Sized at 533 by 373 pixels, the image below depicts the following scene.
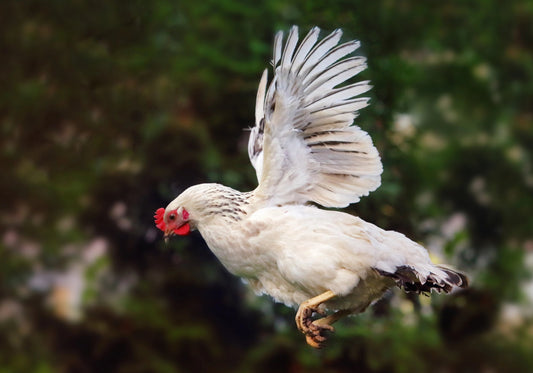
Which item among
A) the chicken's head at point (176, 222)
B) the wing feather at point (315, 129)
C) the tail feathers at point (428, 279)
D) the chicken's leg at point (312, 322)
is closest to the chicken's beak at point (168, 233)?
the chicken's head at point (176, 222)

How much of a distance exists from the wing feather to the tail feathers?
25cm

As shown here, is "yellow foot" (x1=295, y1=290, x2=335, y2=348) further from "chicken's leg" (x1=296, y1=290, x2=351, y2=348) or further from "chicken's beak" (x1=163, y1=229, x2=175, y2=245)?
"chicken's beak" (x1=163, y1=229, x2=175, y2=245)

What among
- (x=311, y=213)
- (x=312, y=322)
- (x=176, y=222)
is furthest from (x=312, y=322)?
(x=176, y=222)

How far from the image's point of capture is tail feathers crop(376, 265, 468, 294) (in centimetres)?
175

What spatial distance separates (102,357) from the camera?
394 cm

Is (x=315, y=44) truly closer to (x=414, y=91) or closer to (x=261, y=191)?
(x=261, y=191)

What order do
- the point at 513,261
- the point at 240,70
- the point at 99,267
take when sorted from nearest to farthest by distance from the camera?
the point at 240,70 < the point at 99,267 < the point at 513,261

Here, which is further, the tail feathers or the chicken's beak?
the chicken's beak

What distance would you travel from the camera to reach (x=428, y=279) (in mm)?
1776

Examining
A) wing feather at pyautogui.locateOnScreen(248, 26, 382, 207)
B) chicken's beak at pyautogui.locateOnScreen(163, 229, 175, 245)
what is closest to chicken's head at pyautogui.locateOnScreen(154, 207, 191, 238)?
chicken's beak at pyautogui.locateOnScreen(163, 229, 175, 245)

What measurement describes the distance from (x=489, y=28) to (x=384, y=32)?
956 mm

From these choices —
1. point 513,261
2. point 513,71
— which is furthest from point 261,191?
point 513,71

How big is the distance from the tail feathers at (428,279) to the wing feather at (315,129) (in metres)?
0.25

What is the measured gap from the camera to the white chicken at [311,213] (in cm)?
179
